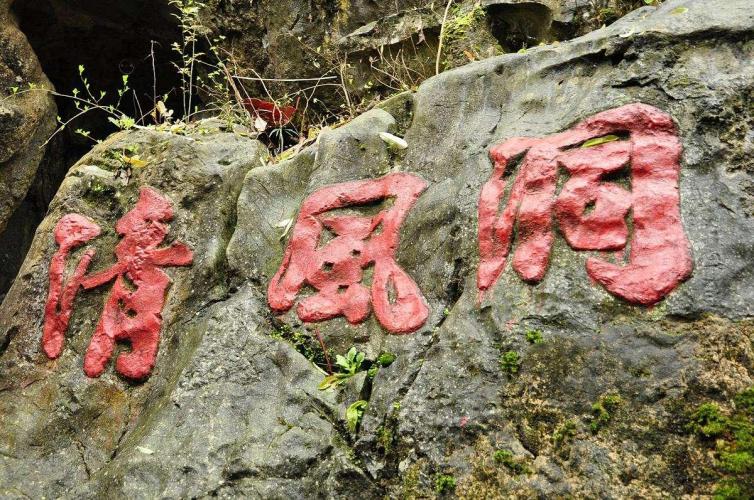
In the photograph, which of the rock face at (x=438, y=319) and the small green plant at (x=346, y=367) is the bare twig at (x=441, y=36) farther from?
the small green plant at (x=346, y=367)

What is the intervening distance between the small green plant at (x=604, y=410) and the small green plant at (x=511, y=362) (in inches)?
12.9

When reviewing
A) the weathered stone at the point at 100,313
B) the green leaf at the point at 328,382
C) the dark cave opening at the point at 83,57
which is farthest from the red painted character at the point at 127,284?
the dark cave opening at the point at 83,57

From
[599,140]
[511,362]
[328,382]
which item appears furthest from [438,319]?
[599,140]

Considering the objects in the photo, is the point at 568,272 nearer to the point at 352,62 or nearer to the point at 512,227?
the point at 512,227

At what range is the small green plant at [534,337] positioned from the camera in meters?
2.80

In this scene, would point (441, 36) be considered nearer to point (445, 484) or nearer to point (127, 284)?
point (127, 284)

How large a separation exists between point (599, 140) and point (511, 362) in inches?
42.2

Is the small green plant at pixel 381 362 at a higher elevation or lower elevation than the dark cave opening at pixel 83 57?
lower

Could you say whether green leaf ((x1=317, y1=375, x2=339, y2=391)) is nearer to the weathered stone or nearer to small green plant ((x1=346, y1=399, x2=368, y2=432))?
small green plant ((x1=346, y1=399, x2=368, y2=432))

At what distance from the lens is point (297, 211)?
3955 mm

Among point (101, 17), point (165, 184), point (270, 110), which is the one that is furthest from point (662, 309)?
point (101, 17)

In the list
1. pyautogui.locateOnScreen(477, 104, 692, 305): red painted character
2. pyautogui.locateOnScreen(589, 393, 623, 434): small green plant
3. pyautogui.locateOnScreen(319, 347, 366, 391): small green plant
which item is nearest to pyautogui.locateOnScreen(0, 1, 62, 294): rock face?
pyautogui.locateOnScreen(319, 347, 366, 391): small green plant

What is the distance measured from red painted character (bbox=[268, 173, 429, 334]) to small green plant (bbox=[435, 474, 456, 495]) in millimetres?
728

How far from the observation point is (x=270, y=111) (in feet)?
19.2
